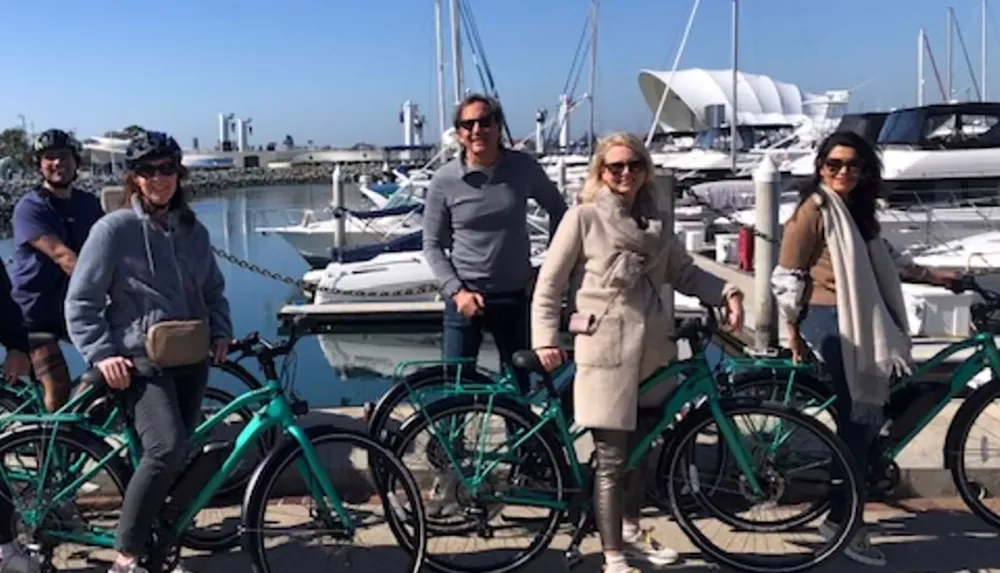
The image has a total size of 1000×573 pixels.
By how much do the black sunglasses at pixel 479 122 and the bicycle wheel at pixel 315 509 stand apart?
1.45 m

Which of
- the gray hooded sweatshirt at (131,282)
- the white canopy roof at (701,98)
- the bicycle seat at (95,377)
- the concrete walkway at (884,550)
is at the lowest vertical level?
the concrete walkway at (884,550)

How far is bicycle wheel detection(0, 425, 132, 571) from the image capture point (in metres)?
3.39

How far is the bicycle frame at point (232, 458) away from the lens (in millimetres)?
3303

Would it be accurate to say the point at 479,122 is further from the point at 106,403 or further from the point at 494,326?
the point at 106,403

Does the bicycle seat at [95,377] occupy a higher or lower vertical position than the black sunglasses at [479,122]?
lower

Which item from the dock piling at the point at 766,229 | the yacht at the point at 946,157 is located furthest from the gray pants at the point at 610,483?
the yacht at the point at 946,157

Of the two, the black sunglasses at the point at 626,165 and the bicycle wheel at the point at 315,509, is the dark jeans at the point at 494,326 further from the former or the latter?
the black sunglasses at the point at 626,165

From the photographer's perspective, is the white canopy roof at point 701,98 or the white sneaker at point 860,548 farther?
the white canopy roof at point 701,98

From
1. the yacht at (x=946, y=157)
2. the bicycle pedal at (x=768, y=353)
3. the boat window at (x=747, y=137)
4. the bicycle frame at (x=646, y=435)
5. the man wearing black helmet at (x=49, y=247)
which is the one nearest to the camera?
the bicycle frame at (x=646, y=435)

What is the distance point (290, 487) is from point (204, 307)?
769mm

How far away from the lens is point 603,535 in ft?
11.4

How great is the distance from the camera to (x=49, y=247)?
4121 millimetres

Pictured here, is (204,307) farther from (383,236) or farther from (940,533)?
(383,236)

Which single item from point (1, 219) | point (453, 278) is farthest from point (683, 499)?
point (1, 219)
